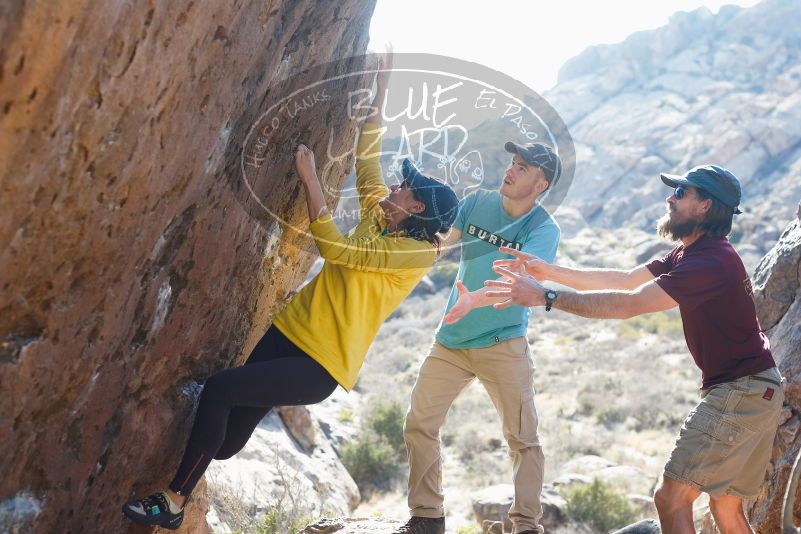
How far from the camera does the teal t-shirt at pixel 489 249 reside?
4.64 meters

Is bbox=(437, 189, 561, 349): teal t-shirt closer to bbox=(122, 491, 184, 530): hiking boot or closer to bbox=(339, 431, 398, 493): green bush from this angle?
bbox=(122, 491, 184, 530): hiking boot

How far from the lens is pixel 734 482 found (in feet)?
12.8

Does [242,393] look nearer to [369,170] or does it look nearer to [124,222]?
[124,222]

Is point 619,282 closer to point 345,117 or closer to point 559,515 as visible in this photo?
point 345,117

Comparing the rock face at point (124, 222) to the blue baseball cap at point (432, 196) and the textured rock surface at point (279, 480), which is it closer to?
the blue baseball cap at point (432, 196)

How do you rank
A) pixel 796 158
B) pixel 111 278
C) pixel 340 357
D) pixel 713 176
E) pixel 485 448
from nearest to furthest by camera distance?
pixel 111 278 → pixel 340 357 → pixel 713 176 → pixel 485 448 → pixel 796 158

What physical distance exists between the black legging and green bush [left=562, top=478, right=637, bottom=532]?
6448mm

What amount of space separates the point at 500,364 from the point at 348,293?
132cm

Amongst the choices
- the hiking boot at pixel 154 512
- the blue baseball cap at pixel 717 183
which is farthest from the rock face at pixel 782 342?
the hiking boot at pixel 154 512

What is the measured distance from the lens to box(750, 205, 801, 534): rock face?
476 centimetres

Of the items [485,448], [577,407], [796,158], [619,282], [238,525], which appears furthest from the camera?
[796,158]

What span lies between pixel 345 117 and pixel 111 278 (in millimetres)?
2006

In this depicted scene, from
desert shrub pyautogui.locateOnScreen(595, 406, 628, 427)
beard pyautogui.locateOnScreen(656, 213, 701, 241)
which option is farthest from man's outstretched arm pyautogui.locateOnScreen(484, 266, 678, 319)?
desert shrub pyautogui.locateOnScreen(595, 406, 628, 427)

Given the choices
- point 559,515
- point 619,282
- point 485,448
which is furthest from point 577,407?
point 619,282
